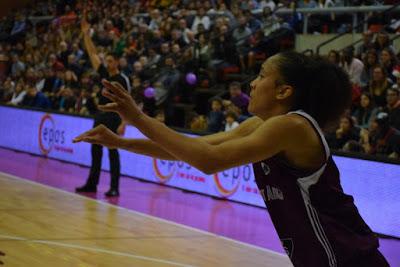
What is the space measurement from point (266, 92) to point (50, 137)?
11938 millimetres

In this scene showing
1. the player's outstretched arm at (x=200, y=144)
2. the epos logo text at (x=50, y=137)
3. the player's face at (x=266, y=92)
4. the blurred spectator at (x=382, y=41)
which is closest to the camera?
the player's outstretched arm at (x=200, y=144)

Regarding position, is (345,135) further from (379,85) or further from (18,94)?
(18,94)

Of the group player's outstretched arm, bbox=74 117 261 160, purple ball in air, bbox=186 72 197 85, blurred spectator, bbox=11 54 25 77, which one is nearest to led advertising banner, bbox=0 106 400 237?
purple ball in air, bbox=186 72 197 85

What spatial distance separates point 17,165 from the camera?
13.2 metres

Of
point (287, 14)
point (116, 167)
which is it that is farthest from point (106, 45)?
point (116, 167)

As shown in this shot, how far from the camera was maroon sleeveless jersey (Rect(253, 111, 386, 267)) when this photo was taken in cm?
280

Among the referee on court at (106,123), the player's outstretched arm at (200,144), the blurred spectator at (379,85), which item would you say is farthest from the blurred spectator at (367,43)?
the player's outstretched arm at (200,144)

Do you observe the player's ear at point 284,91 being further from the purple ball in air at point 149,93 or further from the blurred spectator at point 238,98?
the purple ball in air at point 149,93

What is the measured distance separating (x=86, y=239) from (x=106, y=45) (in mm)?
11895

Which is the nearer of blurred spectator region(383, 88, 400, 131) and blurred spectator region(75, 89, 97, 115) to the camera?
blurred spectator region(383, 88, 400, 131)

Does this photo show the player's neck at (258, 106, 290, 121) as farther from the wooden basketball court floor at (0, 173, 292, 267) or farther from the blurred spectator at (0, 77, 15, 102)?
the blurred spectator at (0, 77, 15, 102)

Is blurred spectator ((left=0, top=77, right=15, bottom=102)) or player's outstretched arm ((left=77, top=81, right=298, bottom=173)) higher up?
player's outstretched arm ((left=77, top=81, right=298, bottom=173))

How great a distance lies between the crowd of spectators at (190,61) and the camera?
10711mm

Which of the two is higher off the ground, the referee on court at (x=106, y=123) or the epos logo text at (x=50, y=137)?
the referee on court at (x=106, y=123)
